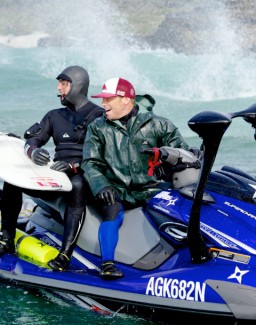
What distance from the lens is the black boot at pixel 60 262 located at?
6.54 meters

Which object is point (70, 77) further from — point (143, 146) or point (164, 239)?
point (164, 239)

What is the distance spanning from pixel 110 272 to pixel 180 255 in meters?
0.49

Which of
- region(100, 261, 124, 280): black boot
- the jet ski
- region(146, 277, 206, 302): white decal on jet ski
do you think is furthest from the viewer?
region(100, 261, 124, 280): black boot

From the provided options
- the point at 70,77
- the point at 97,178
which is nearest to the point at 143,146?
the point at 97,178

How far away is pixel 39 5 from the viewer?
47.2m

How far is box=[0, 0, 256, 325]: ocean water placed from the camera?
6651 mm

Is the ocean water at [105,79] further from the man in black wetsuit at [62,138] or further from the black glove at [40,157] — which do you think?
the black glove at [40,157]

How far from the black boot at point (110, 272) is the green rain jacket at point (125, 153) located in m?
0.51

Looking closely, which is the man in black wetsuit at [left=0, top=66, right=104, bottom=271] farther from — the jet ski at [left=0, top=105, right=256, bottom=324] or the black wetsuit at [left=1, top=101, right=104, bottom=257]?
the jet ski at [left=0, top=105, right=256, bottom=324]

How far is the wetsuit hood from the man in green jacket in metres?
0.63

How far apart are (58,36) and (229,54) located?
13088 mm

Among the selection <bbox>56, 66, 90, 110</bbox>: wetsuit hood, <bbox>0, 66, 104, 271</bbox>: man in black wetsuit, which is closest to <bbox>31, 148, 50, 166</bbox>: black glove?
<bbox>0, 66, 104, 271</bbox>: man in black wetsuit

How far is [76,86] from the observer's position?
23.6ft

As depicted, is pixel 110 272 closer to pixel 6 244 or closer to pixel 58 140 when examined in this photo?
pixel 6 244
